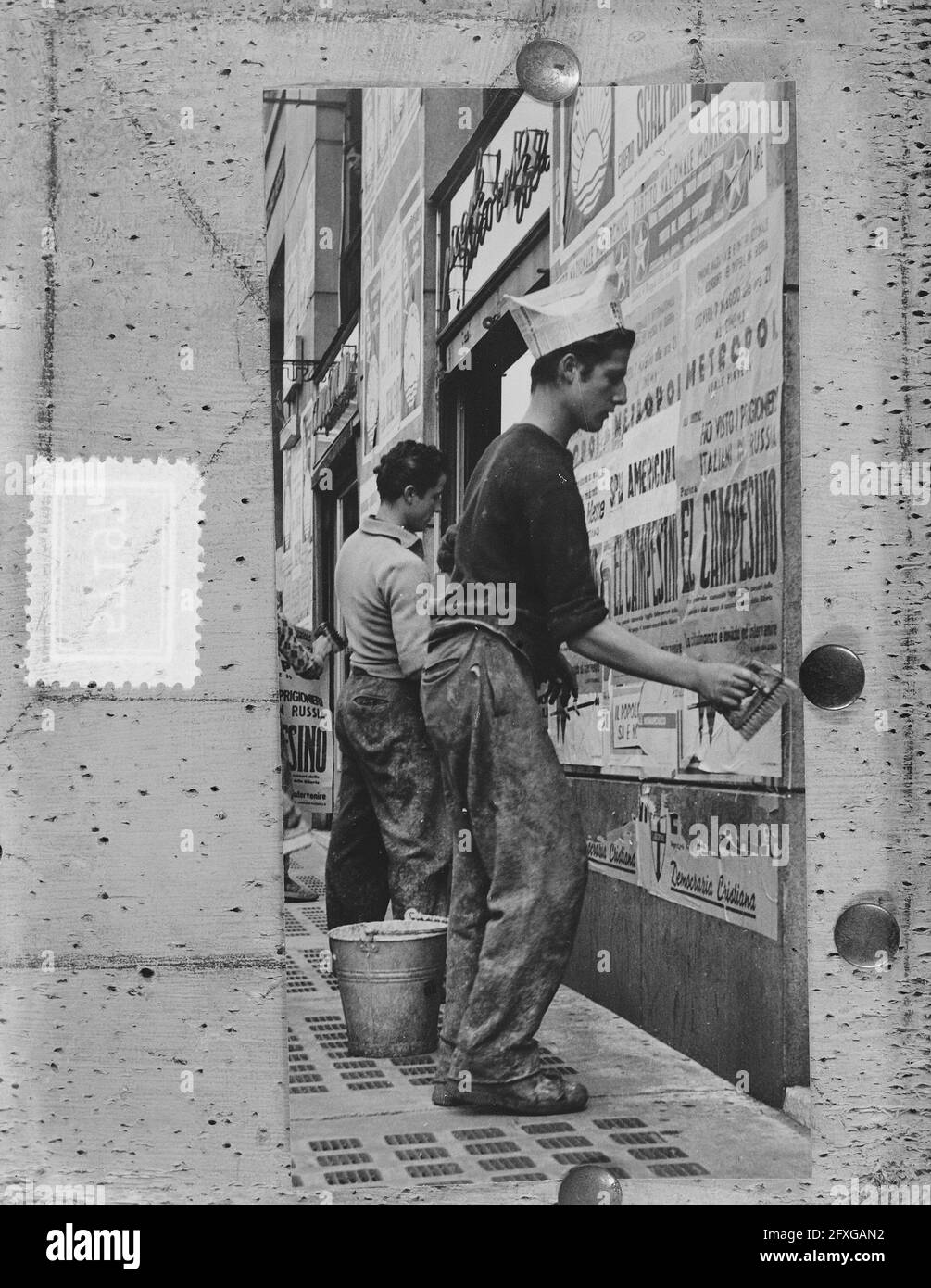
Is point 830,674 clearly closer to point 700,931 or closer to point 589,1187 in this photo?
point 700,931

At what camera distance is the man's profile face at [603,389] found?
328 cm

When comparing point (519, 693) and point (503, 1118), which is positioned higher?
point (519, 693)

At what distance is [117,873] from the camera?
3.26 m

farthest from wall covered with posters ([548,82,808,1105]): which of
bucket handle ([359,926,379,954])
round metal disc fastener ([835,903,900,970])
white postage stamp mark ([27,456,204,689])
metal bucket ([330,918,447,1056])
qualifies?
white postage stamp mark ([27,456,204,689])

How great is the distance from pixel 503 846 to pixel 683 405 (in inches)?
45.3

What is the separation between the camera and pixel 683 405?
324cm

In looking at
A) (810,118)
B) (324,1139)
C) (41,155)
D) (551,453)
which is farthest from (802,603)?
(41,155)

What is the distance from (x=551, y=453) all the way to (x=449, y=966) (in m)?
1.27

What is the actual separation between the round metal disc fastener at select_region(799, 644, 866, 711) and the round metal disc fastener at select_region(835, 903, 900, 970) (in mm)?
524

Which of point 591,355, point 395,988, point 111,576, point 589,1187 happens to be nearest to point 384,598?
point 111,576

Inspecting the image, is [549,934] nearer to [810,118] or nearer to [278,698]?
[278,698]

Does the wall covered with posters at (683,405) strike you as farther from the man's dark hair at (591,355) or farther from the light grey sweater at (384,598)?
the light grey sweater at (384,598)

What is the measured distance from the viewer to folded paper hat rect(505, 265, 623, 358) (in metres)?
3.29

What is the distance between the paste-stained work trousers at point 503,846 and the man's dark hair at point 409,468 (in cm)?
38
